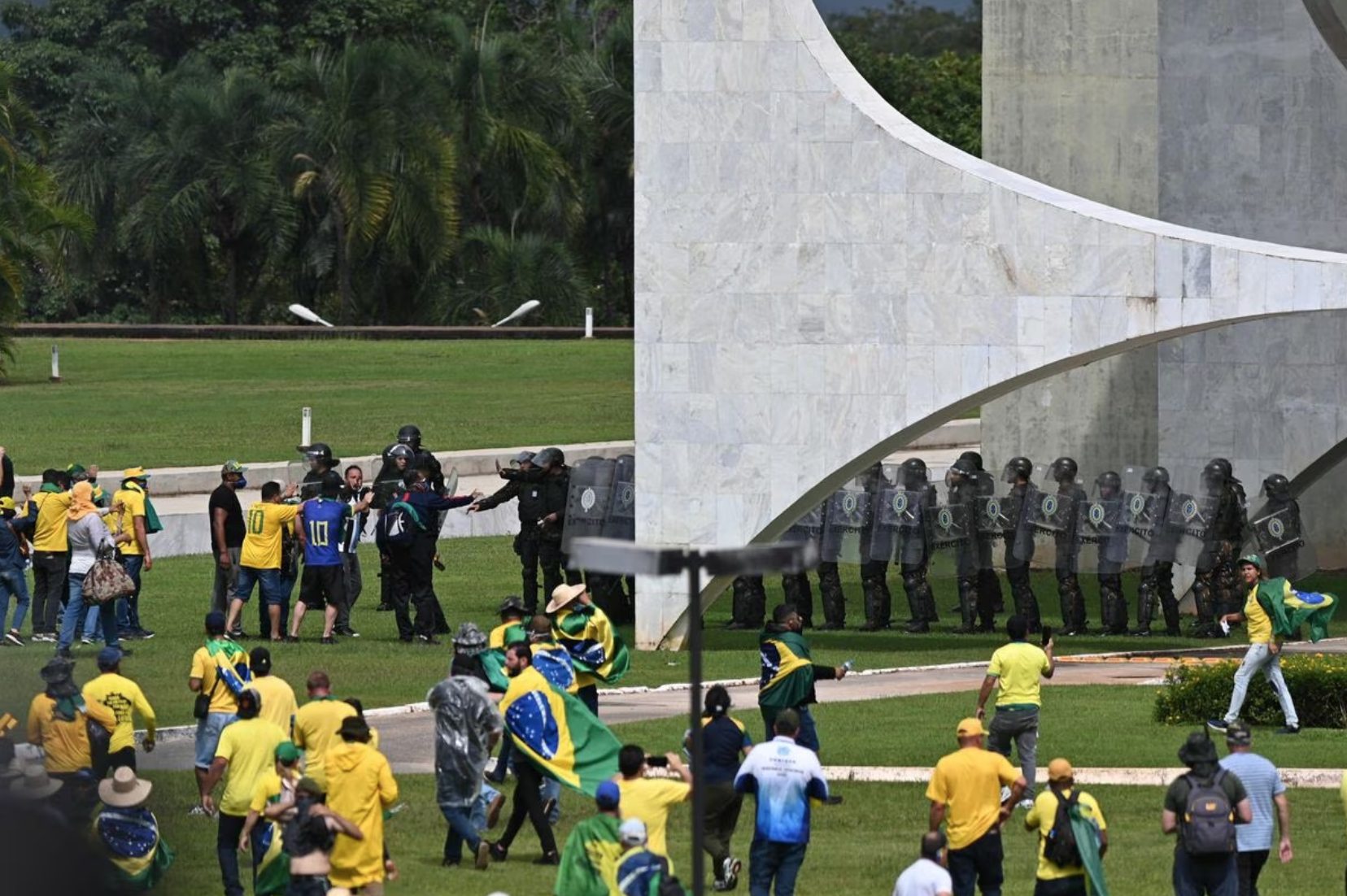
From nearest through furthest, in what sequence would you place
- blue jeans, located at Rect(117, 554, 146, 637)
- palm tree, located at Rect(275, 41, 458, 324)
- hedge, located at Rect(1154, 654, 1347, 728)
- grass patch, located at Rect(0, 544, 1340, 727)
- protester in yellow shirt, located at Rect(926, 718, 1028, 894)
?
1. protester in yellow shirt, located at Rect(926, 718, 1028, 894)
2. hedge, located at Rect(1154, 654, 1347, 728)
3. grass patch, located at Rect(0, 544, 1340, 727)
4. blue jeans, located at Rect(117, 554, 146, 637)
5. palm tree, located at Rect(275, 41, 458, 324)

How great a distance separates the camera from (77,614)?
20.3 metres

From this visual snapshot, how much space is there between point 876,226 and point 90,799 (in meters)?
14.9

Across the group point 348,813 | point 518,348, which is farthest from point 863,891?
point 518,348

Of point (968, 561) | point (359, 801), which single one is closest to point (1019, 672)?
point (359, 801)

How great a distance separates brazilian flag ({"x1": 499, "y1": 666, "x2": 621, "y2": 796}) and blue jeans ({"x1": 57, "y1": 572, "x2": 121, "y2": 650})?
24.2 feet

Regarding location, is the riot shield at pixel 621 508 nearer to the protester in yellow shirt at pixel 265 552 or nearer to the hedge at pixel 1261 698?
the protester in yellow shirt at pixel 265 552

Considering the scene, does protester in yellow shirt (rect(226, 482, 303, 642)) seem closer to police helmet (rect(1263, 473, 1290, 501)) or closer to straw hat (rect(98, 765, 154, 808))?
straw hat (rect(98, 765, 154, 808))

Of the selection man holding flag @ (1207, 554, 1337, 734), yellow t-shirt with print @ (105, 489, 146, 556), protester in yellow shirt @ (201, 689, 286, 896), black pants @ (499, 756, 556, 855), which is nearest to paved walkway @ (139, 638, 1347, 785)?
protester in yellow shirt @ (201, 689, 286, 896)

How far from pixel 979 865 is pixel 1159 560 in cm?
1331

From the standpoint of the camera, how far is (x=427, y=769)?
54.6 ft

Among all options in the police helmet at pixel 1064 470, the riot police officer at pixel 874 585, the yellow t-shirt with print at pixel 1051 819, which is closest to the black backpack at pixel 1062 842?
the yellow t-shirt with print at pixel 1051 819

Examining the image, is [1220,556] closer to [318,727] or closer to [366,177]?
[318,727]

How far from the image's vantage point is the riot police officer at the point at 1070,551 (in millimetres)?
24828

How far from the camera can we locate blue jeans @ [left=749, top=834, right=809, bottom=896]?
40.0ft
